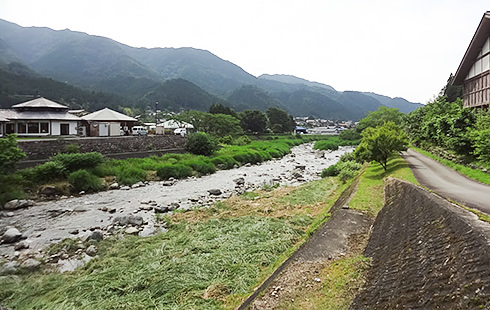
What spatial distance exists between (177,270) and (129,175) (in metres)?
18.7

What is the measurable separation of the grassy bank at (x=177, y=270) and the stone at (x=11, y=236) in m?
4.20

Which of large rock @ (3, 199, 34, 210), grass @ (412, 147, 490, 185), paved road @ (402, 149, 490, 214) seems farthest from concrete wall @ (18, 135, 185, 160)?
grass @ (412, 147, 490, 185)

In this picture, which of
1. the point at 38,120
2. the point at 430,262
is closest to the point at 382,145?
the point at 430,262

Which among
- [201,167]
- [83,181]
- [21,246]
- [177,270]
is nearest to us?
[177,270]

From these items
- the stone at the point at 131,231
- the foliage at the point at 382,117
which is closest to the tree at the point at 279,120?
the foliage at the point at 382,117

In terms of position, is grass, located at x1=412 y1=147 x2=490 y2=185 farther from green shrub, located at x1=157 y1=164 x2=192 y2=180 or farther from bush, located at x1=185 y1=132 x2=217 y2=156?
bush, located at x1=185 y1=132 x2=217 y2=156

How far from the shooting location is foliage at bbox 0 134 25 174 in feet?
60.6

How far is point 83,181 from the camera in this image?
2172 cm

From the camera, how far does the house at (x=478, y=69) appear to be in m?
22.6

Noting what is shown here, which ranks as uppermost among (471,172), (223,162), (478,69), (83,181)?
(478,69)

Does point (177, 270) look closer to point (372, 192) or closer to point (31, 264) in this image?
point (31, 264)

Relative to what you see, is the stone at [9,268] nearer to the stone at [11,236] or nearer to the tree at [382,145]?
the stone at [11,236]

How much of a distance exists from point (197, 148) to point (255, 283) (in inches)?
1310

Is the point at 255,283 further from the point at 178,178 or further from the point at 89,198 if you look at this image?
the point at 178,178
